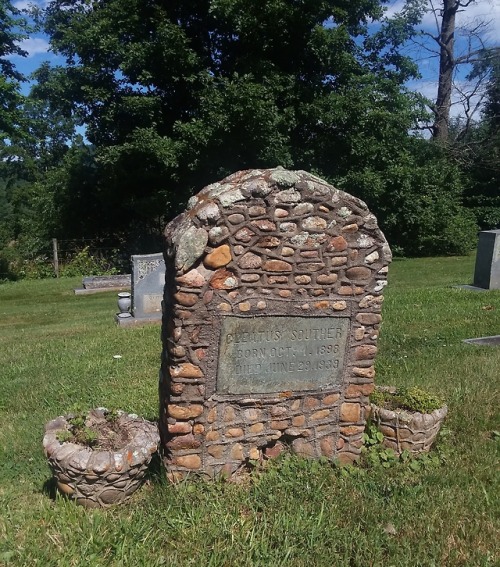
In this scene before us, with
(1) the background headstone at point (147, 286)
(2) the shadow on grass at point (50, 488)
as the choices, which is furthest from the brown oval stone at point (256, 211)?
(1) the background headstone at point (147, 286)

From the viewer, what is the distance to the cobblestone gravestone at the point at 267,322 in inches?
150

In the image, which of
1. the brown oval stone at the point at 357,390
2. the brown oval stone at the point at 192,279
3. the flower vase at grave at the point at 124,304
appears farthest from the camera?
the flower vase at grave at the point at 124,304

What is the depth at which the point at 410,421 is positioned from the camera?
4.40 m

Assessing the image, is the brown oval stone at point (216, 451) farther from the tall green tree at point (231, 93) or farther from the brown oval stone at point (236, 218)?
the tall green tree at point (231, 93)

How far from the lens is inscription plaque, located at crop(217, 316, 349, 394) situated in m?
4.00

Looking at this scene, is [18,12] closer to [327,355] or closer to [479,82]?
[327,355]

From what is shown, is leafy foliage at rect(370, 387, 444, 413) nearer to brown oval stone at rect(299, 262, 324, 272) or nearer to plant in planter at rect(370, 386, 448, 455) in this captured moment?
plant in planter at rect(370, 386, 448, 455)

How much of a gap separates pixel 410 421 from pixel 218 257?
2020 mm

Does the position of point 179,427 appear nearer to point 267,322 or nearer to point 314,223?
point 267,322

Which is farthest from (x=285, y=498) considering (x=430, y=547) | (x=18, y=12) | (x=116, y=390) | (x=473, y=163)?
(x=473, y=163)

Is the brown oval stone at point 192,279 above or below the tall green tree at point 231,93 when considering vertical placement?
below

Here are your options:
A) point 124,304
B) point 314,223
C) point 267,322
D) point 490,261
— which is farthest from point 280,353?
point 490,261

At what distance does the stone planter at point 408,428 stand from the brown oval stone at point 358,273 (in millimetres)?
1129

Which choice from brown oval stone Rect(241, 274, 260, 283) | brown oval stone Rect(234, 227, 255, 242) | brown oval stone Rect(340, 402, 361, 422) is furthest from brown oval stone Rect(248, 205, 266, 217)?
brown oval stone Rect(340, 402, 361, 422)
